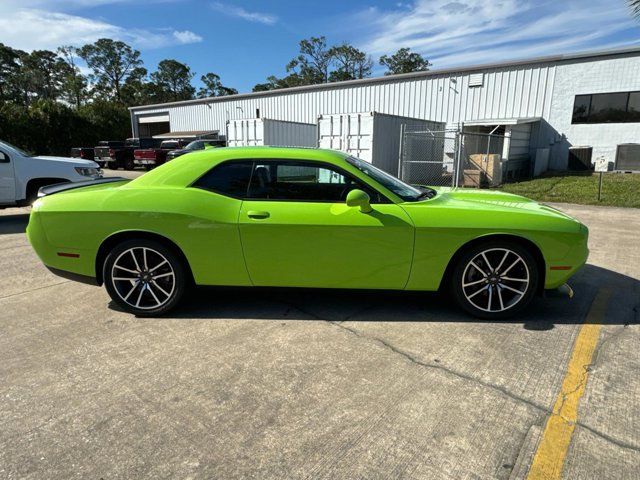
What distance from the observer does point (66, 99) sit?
77938 millimetres

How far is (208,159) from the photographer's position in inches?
148

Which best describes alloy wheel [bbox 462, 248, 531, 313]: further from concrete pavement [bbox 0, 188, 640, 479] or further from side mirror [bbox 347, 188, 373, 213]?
side mirror [bbox 347, 188, 373, 213]

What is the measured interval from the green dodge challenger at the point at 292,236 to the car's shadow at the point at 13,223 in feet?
16.2

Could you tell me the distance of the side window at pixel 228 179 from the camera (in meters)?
3.67

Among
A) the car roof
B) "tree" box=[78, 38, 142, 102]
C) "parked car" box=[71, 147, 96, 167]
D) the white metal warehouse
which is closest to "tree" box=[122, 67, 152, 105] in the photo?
"tree" box=[78, 38, 142, 102]

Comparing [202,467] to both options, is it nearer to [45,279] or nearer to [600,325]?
[600,325]

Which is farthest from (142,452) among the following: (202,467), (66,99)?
(66,99)

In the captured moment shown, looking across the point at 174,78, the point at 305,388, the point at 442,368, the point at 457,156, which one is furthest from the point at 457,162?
the point at 174,78

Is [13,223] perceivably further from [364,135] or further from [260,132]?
[364,135]

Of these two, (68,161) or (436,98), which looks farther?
(436,98)

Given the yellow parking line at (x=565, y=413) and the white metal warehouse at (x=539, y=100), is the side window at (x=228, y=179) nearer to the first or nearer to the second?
the yellow parking line at (x=565, y=413)

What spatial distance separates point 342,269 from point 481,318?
1289 millimetres

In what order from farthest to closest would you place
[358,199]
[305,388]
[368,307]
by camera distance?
[368,307], [358,199], [305,388]

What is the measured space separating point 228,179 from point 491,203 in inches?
93.4
